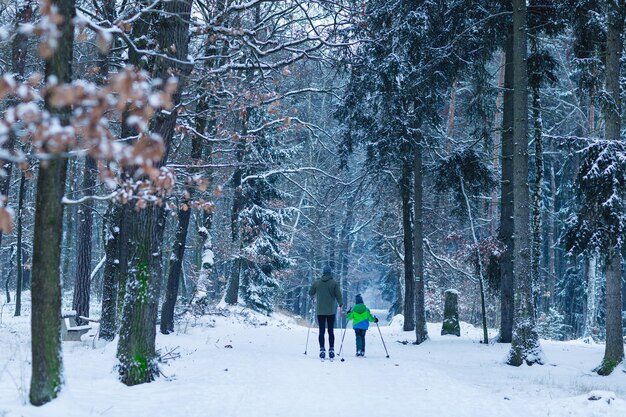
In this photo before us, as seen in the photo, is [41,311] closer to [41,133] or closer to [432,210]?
[41,133]

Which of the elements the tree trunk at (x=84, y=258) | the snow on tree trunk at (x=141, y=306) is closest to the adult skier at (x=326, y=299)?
the snow on tree trunk at (x=141, y=306)

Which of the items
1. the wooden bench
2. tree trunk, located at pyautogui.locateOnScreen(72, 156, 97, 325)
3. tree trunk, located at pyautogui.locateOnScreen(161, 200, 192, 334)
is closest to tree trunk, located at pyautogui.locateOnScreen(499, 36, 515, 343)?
tree trunk, located at pyautogui.locateOnScreen(161, 200, 192, 334)

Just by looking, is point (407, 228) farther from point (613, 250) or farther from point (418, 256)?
point (613, 250)

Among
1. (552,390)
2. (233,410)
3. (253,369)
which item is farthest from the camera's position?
(253,369)

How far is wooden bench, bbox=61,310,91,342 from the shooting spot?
41.0ft

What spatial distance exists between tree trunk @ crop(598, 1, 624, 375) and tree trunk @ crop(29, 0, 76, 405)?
1046cm

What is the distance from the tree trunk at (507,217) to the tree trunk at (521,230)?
9.51 feet

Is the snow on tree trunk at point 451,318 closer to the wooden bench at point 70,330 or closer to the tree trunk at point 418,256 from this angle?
the tree trunk at point 418,256

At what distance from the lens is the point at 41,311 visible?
17.2 ft

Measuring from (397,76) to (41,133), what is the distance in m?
14.1

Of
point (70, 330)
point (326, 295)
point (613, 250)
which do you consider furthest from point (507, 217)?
point (70, 330)

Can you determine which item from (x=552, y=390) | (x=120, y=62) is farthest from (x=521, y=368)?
(x=120, y=62)

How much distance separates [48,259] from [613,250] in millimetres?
10585

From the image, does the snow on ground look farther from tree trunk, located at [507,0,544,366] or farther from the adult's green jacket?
the adult's green jacket
